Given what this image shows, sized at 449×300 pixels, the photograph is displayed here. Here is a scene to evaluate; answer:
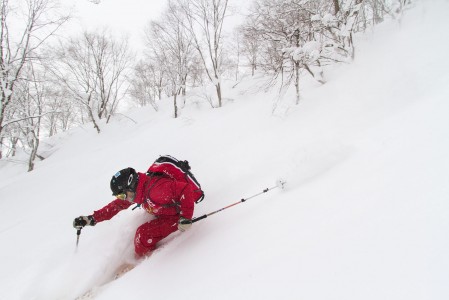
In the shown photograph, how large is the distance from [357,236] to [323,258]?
12.3 inches

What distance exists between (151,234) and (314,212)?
2169 mm

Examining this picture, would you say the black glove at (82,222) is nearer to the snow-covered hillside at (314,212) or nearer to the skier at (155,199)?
the skier at (155,199)

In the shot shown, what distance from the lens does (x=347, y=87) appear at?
18.3ft

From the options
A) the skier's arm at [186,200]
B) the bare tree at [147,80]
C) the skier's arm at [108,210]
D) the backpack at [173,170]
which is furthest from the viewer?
the bare tree at [147,80]

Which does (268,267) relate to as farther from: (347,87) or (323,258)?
(347,87)

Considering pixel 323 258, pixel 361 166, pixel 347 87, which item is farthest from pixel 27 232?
pixel 347 87

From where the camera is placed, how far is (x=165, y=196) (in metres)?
3.38

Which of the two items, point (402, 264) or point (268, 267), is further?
point (268, 267)

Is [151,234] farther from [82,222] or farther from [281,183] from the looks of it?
[281,183]

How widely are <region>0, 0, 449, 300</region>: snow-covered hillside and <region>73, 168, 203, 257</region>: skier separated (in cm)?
25

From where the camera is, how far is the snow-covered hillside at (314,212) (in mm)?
1755

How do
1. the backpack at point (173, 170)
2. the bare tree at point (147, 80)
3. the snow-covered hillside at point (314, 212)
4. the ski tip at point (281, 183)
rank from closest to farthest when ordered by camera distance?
the snow-covered hillside at point (314, 212), the ski tip at point (281, 183), the backpack at point (173, 170), the bare tree at point (147, 80)

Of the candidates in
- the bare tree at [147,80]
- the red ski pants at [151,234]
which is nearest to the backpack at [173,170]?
the red ski pants at [151,234]

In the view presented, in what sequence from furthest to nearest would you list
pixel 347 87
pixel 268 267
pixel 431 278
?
pixel 347 87, pixel 268 267, pixel 431 278
